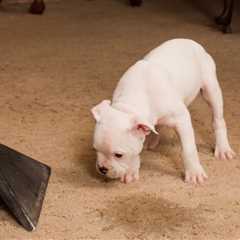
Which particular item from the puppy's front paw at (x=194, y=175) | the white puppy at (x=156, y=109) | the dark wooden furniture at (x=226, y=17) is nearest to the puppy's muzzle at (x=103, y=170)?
the white puppy at (x=156, y=109)

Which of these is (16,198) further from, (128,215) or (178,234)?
(178,234)

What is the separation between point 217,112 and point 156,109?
0.29 m

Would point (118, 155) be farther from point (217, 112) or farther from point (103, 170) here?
point (217, 112)

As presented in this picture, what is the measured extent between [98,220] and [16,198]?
203mm

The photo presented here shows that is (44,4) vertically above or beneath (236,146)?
beneath

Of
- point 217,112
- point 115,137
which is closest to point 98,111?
point 115,137

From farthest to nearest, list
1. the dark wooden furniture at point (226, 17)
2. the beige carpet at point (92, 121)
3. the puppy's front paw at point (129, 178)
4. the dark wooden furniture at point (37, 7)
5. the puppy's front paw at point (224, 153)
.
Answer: the dark wooden furniture at point (37, 7)
the dark wooden furniture at point (226, 17)
the puppy's front paw at point (224, 153)
the puppy's front paw at point (129, 178)
the beige carpet at point (92, 121)

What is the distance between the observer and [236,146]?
177 centimetres

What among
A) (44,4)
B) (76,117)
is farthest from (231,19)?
(76,117)

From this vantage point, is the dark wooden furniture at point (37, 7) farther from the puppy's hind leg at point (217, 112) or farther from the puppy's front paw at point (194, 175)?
the puppy's front paw at point (194, 175)

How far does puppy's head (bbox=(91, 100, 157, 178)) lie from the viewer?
142cm

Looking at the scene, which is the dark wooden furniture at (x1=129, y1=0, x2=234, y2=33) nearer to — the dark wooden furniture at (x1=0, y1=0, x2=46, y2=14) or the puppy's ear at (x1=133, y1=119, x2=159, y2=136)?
the dark wooden furniture at (x1=0, y1=0, x2=46, y2=14)

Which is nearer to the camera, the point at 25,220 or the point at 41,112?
the point at 25,220

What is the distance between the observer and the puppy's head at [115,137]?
1417 millimetres
